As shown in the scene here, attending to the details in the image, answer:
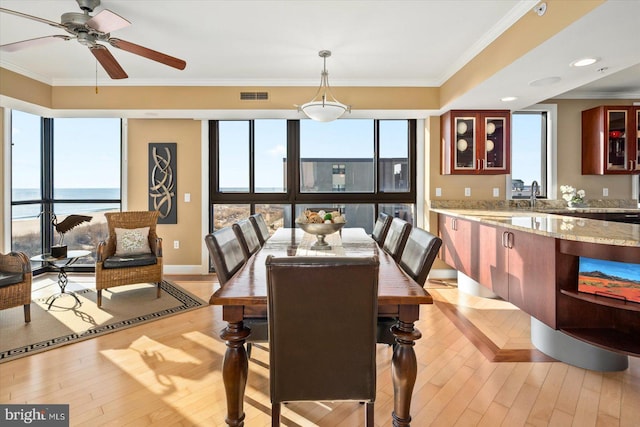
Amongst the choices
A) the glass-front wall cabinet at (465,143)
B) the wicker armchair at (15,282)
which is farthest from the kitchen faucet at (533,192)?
the wicker armchair at (15,282)

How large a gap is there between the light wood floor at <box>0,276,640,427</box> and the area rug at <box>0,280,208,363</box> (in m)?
0.18

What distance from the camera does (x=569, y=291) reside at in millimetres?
2172

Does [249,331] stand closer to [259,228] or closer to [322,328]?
[322,328]

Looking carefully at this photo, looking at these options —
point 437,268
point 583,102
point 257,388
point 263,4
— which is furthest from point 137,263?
point 583,102

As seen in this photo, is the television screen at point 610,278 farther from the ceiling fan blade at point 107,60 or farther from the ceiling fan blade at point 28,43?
the ceiling fan blade at point 28,43

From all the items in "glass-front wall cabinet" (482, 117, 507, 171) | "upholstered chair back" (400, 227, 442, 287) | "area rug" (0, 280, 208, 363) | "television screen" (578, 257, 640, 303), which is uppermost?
"glass-front wall cabinet" (482, 117, 507, 171)

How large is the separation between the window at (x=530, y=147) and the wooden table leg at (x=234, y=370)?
180 inches

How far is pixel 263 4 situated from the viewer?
2574mm

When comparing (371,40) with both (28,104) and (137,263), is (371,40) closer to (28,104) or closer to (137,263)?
(137,263)

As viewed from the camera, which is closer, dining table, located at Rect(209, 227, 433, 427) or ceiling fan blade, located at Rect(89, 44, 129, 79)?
dining table, located at Rect(209, 227, 433, 427)

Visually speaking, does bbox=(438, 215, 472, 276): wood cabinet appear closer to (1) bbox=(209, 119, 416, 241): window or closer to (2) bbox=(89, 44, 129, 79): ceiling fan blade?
(1) bbox=(209, 119, 416, 241): window

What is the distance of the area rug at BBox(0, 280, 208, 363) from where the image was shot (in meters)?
2.69

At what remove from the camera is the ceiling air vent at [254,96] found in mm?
4250
